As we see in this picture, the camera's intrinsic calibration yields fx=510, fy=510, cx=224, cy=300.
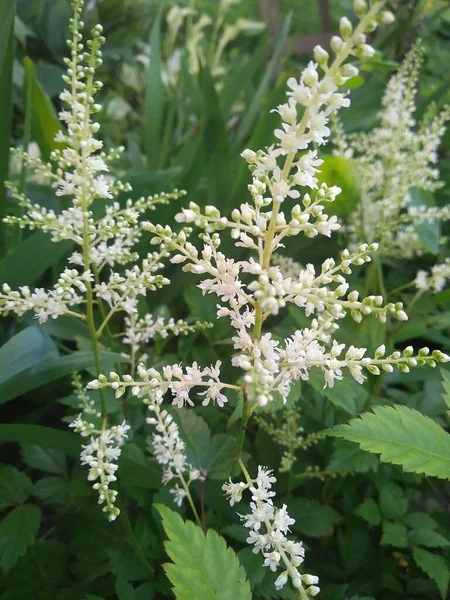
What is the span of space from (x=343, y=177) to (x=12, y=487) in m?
0.81

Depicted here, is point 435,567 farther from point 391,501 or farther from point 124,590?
point 124,590

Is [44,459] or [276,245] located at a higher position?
[276,245]

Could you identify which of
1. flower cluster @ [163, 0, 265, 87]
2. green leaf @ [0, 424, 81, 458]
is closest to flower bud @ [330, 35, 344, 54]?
green leaf @ [0, 424, 81, 458]

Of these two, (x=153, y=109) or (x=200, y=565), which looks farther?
(x=153, y=109)

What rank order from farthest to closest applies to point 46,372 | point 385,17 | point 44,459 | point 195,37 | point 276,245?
point 195,37 < point 44,459 < point 46,372 < point 276,245 < point 385,17

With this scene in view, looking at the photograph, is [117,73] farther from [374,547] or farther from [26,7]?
[374,547]

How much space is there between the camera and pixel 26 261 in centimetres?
93

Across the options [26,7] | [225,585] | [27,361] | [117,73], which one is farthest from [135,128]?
[225,585]

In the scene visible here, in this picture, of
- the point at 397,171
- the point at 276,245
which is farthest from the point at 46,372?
the point at 397,171

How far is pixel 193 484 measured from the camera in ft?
2.73

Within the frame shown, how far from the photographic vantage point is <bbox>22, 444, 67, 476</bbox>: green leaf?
2.86 ft

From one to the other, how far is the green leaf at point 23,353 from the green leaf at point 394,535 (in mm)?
590

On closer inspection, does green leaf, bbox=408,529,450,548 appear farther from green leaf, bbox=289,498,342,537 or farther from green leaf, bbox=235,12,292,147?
green leaf, bbox=235,12,292,147

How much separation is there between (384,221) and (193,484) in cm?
67
